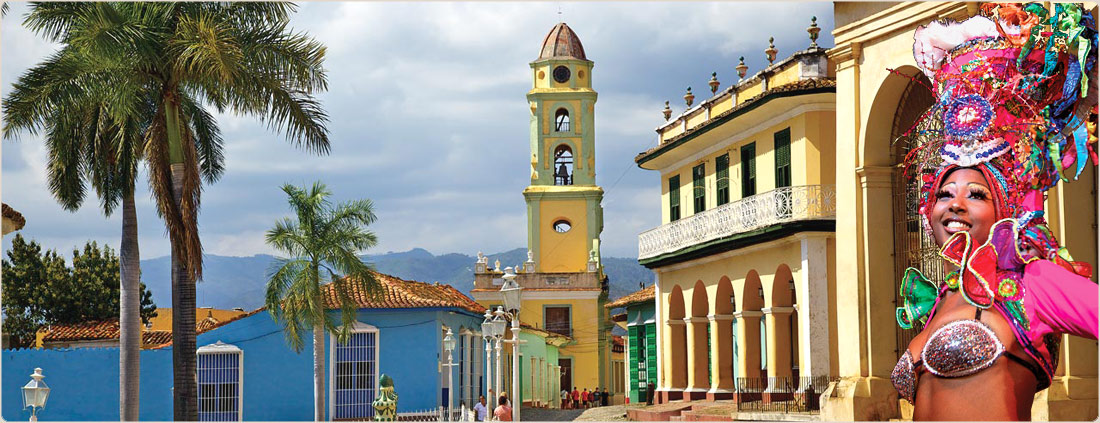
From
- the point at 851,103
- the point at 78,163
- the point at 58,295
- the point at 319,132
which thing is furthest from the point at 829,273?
the point at 58,295

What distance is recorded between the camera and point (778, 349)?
26.0 meters

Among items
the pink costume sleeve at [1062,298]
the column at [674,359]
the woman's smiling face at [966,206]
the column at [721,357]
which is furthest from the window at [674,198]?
the pink costume sleeve at [1062,298]

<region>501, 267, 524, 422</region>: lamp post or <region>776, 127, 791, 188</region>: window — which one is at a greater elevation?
<region>776, 127, 791, 188</region>: window

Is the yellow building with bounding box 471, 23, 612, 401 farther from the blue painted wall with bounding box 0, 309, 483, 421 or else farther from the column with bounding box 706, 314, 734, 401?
the column with bounding box 706, 314, 734, 401

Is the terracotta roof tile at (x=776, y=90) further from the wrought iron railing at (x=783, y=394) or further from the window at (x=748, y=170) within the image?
the wrought iron railing at (x=783, y=394)

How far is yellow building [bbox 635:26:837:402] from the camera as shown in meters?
24.2

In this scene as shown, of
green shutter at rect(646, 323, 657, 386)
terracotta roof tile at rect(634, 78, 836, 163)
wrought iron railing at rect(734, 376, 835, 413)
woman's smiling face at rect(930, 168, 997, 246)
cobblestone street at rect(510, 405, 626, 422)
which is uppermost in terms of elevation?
terracotta roof tile at rect(634, 78, 836, 163)

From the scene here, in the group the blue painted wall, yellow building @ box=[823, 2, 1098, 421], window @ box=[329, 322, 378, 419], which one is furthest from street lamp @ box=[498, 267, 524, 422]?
the blue painted wall

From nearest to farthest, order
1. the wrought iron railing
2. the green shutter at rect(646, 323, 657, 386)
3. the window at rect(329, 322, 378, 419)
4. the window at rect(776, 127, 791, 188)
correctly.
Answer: the wrought iron railing
the window at rect(776, 127, 791, 188)
the window at rect(329, 322, 378, 419)
the green shutter at rect(646, 323, 657, 386)

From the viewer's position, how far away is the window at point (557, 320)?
58.9 meters

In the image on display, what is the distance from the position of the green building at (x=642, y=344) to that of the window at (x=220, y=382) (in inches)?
400

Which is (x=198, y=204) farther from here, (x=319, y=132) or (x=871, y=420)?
(x=871, y=420)

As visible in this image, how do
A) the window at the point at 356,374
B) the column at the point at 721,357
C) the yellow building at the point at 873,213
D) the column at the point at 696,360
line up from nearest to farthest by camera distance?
the yellow building at the point at 873,213
the column at the point at 721,357
the column at the point at 696,360
the window at the point at 356,374

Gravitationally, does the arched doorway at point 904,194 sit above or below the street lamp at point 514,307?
above
